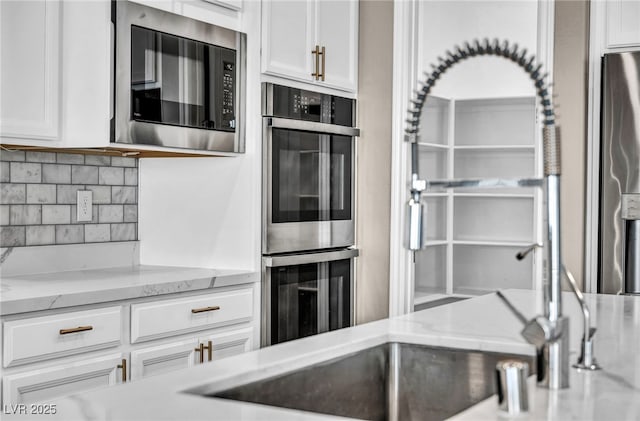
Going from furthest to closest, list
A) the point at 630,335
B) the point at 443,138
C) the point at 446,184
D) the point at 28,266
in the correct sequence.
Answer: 1. the point at 443,138
2. the point at 28,266
3. the point at 630,335
4. the point at 446,184

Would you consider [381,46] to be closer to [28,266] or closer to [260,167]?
[260,167]

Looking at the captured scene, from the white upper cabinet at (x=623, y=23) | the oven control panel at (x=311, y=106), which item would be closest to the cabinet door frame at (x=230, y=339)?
the oven control panel at (x=311, y=106)

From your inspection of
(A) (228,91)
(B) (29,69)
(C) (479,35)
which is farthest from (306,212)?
(C) (479,35)

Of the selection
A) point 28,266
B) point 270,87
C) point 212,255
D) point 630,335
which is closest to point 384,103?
point 270,87

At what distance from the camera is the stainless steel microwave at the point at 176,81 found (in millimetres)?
2633

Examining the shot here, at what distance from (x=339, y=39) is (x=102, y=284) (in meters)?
1.74

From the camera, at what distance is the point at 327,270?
3.55m

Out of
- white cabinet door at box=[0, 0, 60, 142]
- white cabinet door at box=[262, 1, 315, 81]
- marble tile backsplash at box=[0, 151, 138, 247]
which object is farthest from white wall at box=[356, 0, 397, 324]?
white cabinet door at box=[0, 0, 60, 142]

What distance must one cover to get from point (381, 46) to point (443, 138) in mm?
1619

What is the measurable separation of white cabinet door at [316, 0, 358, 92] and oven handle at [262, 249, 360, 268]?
80 centimetres

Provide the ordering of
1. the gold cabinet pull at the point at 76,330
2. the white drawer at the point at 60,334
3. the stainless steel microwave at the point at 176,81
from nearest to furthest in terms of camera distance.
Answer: the white drawer at the point at 60,334, the gold cabinet pull at the point at 76,330, the stainless steel microwave at the point at 176,81

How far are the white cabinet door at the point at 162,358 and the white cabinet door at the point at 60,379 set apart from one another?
0.08 m

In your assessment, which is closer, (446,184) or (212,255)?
(446,184)

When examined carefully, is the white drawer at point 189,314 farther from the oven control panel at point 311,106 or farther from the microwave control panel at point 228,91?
the oven control panel at point 311,106
